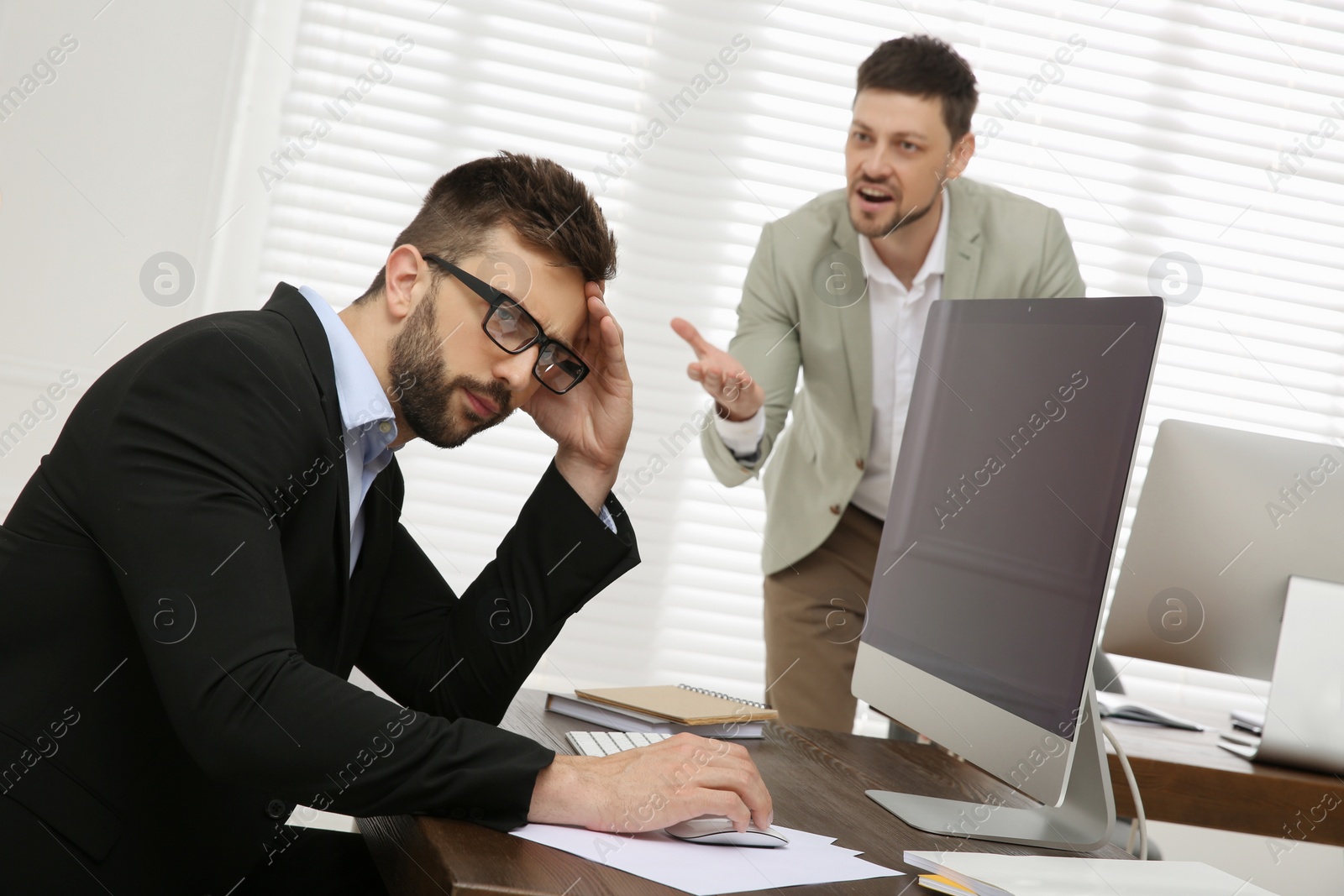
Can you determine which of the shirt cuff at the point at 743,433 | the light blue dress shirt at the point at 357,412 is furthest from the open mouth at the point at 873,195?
the light blue dress shirt at the point at 357,412

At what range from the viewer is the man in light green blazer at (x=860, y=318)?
7.82 feet

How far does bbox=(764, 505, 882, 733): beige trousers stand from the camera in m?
2.36

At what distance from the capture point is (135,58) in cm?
283

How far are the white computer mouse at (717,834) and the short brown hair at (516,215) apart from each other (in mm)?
679

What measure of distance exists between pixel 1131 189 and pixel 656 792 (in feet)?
9.68

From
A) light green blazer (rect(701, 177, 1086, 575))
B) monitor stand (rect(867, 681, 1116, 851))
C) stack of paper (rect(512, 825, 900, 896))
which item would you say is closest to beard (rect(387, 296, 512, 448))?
stack of paper (rect(512, 825, 900, 896))

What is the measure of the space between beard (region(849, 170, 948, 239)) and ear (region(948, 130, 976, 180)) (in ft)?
0.38

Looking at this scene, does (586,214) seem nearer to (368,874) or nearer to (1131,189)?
(368,874)

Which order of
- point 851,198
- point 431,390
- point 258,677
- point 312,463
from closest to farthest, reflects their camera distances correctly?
point 258,677, point 312,463, point 431,390, point 851,198

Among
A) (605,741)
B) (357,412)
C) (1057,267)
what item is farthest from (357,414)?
(1057,267)

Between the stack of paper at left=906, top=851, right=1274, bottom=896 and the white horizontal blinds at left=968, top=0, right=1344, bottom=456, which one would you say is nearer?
the stack of paper at left=906, top=851, right=1274, bottom=896

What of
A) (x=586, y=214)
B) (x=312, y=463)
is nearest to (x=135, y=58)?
(x=586, y=214)

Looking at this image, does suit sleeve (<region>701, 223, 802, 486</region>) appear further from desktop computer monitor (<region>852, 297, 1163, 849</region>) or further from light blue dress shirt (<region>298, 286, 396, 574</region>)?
light blue dress shirt (<region>298, 286, 396, 574</region>)

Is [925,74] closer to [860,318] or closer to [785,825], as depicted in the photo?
[860,318]
